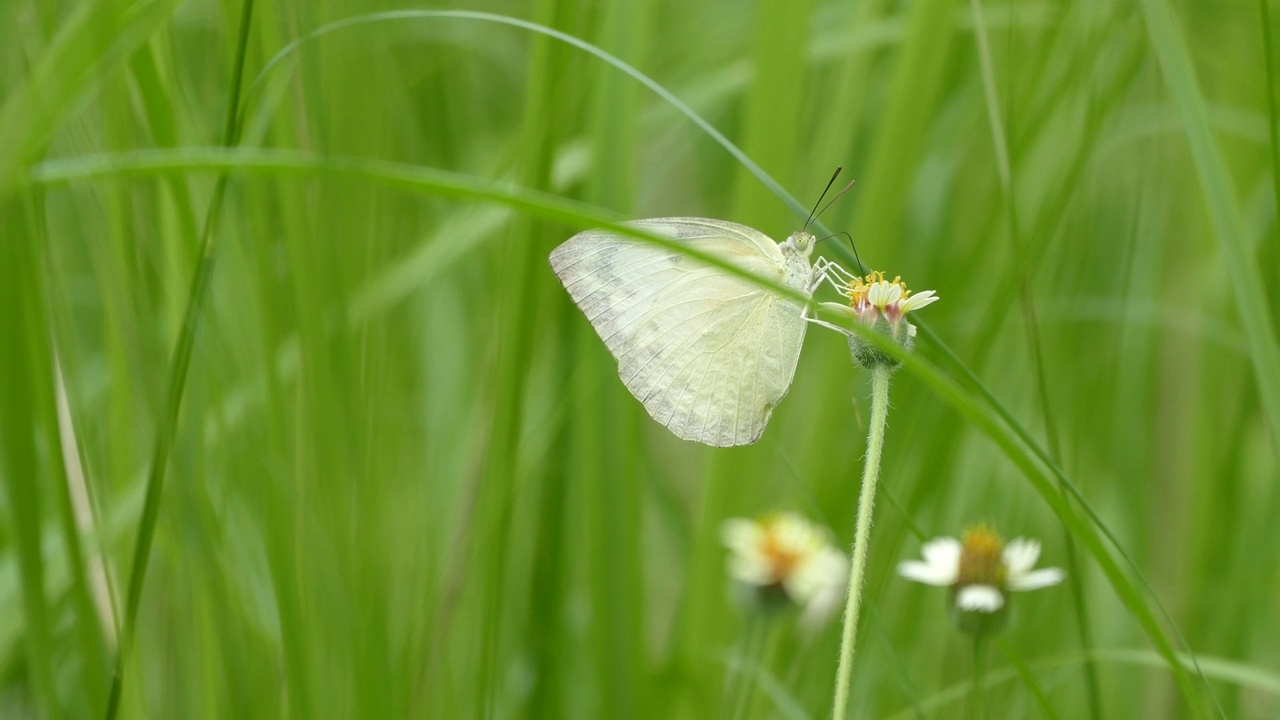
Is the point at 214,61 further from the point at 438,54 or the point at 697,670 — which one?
the point at 697,670

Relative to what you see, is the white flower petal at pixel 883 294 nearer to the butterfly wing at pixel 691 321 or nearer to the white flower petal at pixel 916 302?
the white flower petal at pixel 916 302

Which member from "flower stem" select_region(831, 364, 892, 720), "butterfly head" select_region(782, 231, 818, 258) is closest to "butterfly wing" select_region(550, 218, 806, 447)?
"butterfly head" select_region(782, 231, 818, 258)

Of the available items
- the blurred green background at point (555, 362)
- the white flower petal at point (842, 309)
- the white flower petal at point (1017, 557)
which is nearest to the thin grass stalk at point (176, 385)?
the blurred green background at point (555, 362)

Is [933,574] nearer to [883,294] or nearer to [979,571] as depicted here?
[979,571]

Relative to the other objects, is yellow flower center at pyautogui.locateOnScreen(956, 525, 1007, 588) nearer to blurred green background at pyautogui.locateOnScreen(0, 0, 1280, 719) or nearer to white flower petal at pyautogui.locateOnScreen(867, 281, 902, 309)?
blurred green background at pyautogui.locateOnScreen(0, 0, 1280, 719)

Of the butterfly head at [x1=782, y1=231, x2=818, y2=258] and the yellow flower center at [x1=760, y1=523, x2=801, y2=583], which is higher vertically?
the butterfly head at [x1=782, y1=231, x2=818, y2=258]
